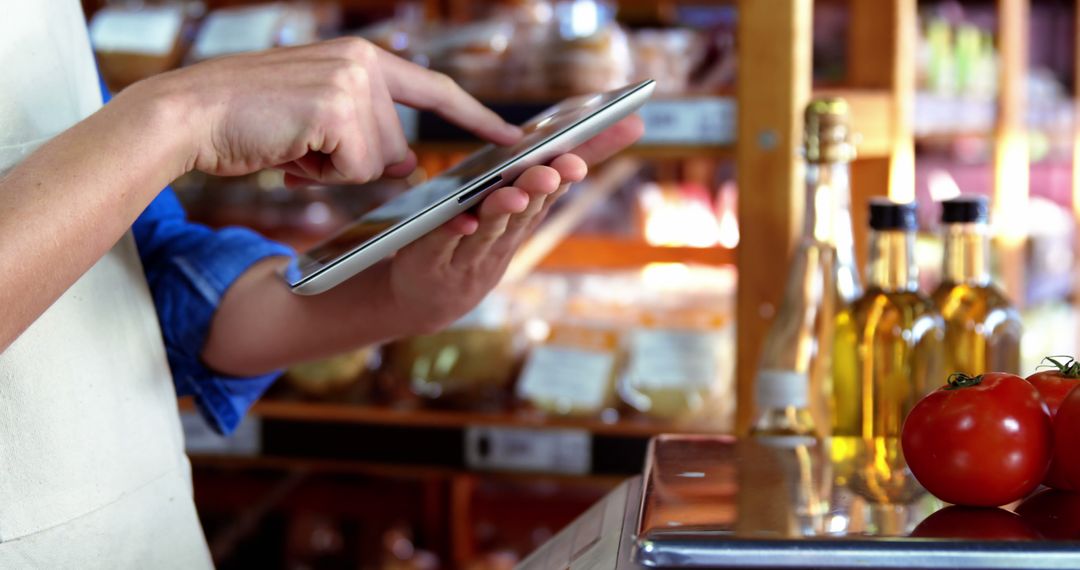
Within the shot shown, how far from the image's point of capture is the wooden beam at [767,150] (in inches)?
52.6

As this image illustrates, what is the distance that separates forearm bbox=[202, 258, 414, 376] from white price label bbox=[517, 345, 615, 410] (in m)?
0.73

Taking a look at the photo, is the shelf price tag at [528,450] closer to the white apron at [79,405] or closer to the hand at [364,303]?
the hand at [364,303]

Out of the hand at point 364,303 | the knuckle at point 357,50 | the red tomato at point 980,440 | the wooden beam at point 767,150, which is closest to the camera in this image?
the red tomato at point 980,440

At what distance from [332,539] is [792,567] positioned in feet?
6.03

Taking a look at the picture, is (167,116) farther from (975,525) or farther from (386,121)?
(975,525)

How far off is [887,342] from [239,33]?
1283 millimetres

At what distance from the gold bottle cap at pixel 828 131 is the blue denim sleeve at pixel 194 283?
488mm

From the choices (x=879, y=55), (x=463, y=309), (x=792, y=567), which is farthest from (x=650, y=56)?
(x=792, y=567)

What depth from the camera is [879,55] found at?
1.64 meters

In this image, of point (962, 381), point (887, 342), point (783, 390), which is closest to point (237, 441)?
point (783, 390)

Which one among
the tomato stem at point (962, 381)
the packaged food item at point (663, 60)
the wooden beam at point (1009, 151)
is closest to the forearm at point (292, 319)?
the tomato stem at point (962, 381)

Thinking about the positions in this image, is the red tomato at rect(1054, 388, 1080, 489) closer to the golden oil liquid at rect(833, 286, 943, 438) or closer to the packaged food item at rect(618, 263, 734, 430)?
the golden oil liquid at rect(833, 286, 943, 438)

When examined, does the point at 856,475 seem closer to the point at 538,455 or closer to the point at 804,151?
the point at 804,151

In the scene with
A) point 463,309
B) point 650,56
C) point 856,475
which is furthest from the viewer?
point 650,56
